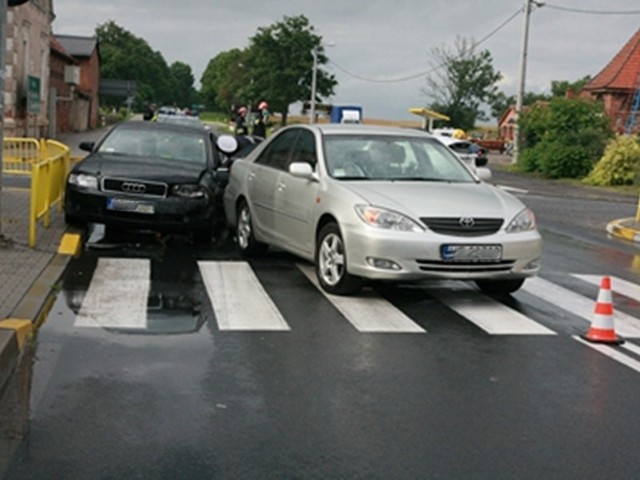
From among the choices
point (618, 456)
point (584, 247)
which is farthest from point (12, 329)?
point (584, 247)

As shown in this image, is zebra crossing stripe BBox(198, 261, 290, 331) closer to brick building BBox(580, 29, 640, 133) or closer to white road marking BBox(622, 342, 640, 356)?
white road marking BBox(622, 342, 640, 356)

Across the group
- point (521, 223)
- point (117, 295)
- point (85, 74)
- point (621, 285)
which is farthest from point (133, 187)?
point (85, 74)

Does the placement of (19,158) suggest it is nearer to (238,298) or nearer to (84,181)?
(84,181)

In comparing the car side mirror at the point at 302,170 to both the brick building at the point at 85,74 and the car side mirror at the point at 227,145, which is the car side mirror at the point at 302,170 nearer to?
the car side mirror at the point at 227,145

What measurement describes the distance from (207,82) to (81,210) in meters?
176

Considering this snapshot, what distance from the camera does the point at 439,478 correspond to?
465 cm

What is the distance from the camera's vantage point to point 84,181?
1196 cm

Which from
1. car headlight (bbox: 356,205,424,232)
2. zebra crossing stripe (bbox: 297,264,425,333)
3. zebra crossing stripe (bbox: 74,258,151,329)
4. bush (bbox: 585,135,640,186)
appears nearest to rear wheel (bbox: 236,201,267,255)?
zebra crossing stripe (bbox: 74,258,151,329)

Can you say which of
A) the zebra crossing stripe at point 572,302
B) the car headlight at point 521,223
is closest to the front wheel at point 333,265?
the car headlight at point 521,223

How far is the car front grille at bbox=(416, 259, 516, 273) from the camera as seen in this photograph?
28.7 ft

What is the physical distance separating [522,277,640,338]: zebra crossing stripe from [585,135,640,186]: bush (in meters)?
26.1

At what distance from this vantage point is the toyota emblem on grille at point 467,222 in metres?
8.88

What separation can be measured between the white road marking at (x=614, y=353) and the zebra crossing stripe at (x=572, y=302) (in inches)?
23.4

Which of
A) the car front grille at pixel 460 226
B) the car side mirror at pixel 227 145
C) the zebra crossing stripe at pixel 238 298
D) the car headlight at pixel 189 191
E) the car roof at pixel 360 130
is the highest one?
the car roof at pixel 360 130
